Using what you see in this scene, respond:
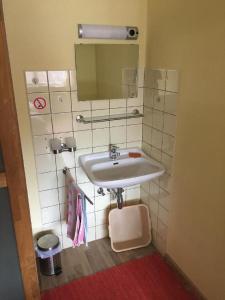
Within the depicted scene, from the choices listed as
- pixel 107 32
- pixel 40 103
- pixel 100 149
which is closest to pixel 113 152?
pixel 100 149

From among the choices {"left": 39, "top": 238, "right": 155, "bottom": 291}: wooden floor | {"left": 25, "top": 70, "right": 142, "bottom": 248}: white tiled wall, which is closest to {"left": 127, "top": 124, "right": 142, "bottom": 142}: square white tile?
{"left": 25, "top": 70, "right": 142, "bottom": 248}: white tiled wall

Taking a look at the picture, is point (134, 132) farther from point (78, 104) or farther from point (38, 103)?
point (38, 103)

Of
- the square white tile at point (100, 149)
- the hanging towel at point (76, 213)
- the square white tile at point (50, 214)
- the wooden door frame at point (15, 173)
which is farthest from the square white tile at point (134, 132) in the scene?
the wooden door frame at point (15, 173)

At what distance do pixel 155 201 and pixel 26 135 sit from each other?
47.2 inches

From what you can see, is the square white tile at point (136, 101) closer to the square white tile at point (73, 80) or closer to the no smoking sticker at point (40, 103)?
the square white tile at point (73, 80)

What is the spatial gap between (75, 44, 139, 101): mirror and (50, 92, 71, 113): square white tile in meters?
0.10

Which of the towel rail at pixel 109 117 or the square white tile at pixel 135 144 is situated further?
the square white tile at pixel 135 144

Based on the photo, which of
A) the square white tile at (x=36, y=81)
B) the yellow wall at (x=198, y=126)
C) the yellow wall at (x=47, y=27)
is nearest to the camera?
the yellow wall at (x=198, y=126)

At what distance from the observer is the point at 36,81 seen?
177 centimetres

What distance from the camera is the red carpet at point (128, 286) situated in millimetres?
1842

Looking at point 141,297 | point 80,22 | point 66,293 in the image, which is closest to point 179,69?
point 80,22

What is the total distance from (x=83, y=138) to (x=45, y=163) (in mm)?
357

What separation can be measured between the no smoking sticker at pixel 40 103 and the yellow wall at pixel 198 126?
0.87 m

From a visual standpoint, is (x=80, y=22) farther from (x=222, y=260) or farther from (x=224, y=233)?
(x=222, y=260)
